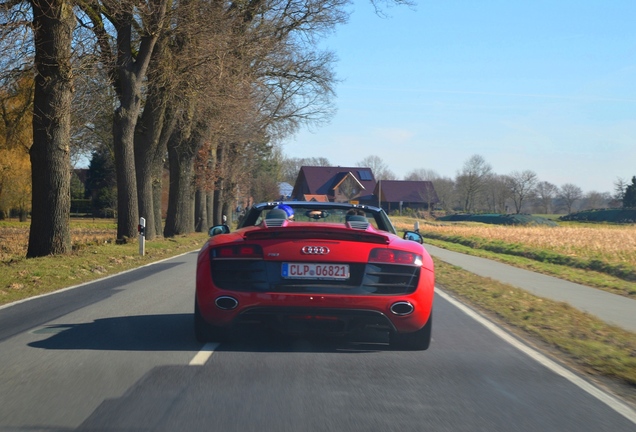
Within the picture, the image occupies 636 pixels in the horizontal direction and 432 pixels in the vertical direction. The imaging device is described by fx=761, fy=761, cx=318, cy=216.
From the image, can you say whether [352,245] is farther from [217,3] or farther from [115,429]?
Answer: [217,3]

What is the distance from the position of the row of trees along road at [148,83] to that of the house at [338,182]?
6438cm

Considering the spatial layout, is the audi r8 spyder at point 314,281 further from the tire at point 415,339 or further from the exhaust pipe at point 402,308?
the tire at point 415,339

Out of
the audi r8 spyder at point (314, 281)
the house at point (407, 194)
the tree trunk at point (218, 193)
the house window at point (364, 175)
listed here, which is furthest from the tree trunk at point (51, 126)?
the house window at point (364, 175)

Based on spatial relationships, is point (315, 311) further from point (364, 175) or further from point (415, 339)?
point (364, 175)

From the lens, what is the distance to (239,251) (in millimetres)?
6648

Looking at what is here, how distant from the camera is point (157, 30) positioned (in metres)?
20.9

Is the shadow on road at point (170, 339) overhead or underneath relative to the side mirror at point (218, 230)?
underneath

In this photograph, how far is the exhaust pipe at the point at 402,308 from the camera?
658 cm

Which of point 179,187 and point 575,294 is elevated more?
point 179,187

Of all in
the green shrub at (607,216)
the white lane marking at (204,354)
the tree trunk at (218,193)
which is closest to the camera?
the white lane marking at (204,354)

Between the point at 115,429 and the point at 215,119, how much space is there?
24.9 m

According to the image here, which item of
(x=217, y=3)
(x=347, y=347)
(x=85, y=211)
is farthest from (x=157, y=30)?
(x=85, y=211)

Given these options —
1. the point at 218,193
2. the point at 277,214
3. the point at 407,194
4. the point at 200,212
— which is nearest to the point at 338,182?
the point at 407,194

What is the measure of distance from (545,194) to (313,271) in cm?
11821
